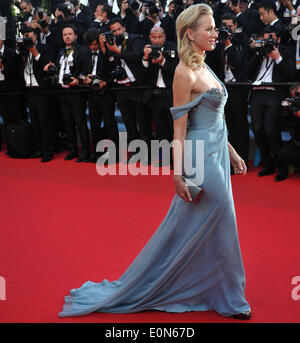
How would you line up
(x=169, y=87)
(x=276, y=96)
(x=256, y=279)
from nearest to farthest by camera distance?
(x=256, y=279) → (x=276, y=96) → (x=169, y=87)

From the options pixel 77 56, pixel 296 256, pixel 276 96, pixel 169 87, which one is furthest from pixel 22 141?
pixel 296 256

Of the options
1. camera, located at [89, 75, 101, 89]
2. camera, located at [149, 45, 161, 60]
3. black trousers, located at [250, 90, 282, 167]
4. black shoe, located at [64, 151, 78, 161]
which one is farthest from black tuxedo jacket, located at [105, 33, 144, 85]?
black trousers, located at [250, 90, 282, 167]

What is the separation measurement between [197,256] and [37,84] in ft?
15.2

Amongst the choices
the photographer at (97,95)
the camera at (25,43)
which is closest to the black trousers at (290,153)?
the photographer at (97,95)

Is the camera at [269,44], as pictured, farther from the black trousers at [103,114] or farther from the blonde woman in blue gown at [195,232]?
the blonde woman in blue gown at [195,232]

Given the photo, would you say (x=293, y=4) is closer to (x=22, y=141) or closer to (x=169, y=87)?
(x=169, y=87)

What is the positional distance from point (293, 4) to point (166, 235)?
15.4ft

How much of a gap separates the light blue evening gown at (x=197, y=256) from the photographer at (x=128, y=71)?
3.55 m

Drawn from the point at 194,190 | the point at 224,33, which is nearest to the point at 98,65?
the point at 224,33

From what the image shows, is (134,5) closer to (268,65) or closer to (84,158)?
(84,158)

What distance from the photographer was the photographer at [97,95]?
617cm

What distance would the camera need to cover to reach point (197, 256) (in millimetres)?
2689

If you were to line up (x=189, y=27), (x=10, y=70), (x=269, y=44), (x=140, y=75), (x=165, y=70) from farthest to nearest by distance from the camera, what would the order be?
(x=10, y=70) → (x=140, y=75) → (x=165, y=70) → (x=269, y=44) → (x=189, y=27)

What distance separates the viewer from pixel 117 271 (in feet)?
10.8
